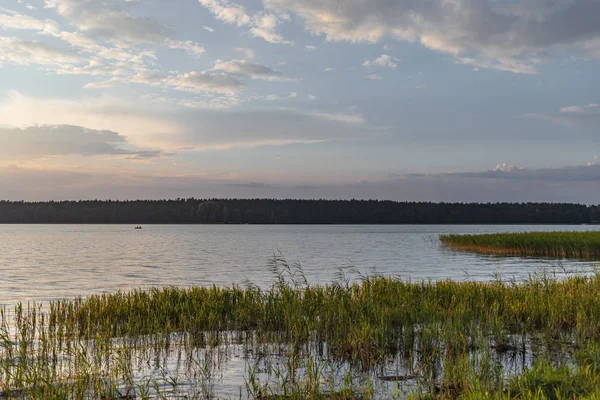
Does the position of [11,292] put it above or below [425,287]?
below

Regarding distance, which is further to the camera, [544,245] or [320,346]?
[544,245]

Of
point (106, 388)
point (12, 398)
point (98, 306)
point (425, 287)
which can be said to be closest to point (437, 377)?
point (106, 388)

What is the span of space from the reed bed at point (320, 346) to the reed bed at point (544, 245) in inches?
1420

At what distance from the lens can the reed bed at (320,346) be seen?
8.48m

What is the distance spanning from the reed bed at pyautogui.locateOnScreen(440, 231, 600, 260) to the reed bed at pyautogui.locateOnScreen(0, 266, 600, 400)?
36.1m

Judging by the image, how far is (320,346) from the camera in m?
12.0

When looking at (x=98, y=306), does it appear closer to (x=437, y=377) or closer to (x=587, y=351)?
(x=437, y=377)

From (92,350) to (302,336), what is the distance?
5039mm

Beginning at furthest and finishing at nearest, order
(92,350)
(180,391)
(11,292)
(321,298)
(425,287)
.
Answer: (11,292) < (425,287) < (321,298) < (92,350) < (180,391)

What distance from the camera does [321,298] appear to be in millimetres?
15781

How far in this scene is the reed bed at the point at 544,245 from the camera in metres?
49.9

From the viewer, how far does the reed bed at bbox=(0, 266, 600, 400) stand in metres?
8.48

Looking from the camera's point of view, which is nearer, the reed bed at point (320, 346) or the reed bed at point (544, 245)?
the reed bed at point (320, 346)

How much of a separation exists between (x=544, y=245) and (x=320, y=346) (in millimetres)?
48460
